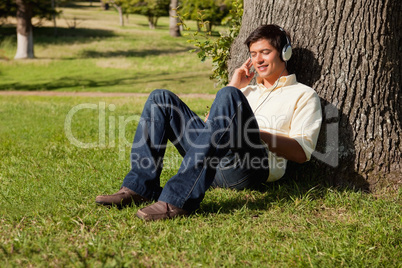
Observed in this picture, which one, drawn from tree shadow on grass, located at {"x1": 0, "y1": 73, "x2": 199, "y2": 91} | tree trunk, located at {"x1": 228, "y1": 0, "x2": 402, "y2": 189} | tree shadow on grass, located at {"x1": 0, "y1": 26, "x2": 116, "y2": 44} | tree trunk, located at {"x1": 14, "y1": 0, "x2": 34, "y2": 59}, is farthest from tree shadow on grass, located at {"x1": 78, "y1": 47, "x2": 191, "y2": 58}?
tree trunk, located at {"x1": 228, "y1": 0, "x2": 402, "y2": 189}

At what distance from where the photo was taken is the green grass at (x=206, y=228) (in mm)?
2654

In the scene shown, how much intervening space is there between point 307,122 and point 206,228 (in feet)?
3.55

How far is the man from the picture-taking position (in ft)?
10.1

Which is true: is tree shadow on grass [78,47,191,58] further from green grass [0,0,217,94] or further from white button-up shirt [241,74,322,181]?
white button-up shirt [241,74,322,181]

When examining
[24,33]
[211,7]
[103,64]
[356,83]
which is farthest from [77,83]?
[211,7]

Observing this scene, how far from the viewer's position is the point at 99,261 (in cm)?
257

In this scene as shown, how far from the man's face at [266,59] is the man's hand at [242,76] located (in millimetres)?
368

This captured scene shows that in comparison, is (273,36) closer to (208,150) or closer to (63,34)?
(208,150)

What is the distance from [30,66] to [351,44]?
19551 mm

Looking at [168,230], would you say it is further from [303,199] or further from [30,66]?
[30,66]

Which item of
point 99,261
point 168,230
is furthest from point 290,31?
point 99,261

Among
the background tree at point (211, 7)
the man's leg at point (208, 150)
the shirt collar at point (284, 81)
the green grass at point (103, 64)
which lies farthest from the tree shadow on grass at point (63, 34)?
the man's leg at point (208, 150)

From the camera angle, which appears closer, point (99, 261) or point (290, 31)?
point (99, 261)

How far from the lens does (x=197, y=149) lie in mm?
3080
